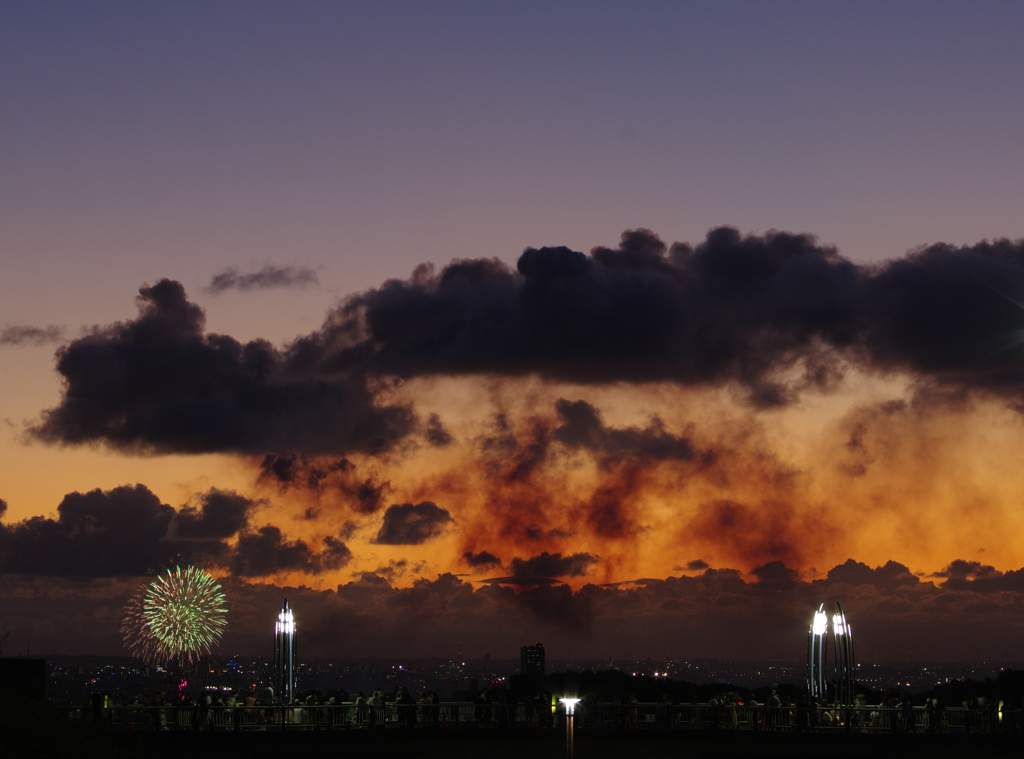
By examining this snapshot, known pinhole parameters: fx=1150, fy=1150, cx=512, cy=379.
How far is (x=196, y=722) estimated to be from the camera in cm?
4250

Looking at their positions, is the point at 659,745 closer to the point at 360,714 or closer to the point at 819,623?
the point at 360,714

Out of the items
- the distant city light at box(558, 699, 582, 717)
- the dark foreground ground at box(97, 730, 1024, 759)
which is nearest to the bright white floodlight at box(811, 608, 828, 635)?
the dark foreground ground at box(97, 730, 1024, 759)

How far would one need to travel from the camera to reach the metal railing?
4400 centimetres

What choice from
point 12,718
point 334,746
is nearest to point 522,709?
point 334,746

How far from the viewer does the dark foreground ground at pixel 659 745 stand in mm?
44734

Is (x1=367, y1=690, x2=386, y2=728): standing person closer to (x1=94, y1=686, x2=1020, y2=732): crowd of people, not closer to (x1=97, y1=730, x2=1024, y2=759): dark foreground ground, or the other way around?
(x1=94, y1=686, x2=1020, y2=732): crowd of people

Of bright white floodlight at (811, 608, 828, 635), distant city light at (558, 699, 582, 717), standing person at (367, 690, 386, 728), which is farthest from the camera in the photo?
bright white floodlight at (811, 608, 828, 635)

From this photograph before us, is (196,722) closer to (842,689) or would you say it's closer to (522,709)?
(522,709)

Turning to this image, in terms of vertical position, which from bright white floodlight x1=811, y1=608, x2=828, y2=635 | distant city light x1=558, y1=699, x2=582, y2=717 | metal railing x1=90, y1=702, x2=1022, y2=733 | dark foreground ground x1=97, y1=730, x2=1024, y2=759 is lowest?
dark foreground ground x1=97, y1=730, x2=1024, y2=759

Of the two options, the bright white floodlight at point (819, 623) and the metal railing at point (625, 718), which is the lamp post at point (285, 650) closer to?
the metal railing at point (625, 718)

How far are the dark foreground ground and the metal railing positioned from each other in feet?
1.55

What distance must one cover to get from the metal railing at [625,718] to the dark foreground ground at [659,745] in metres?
0.47

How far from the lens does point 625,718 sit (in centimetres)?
4791

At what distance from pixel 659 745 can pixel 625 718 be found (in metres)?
2.10
